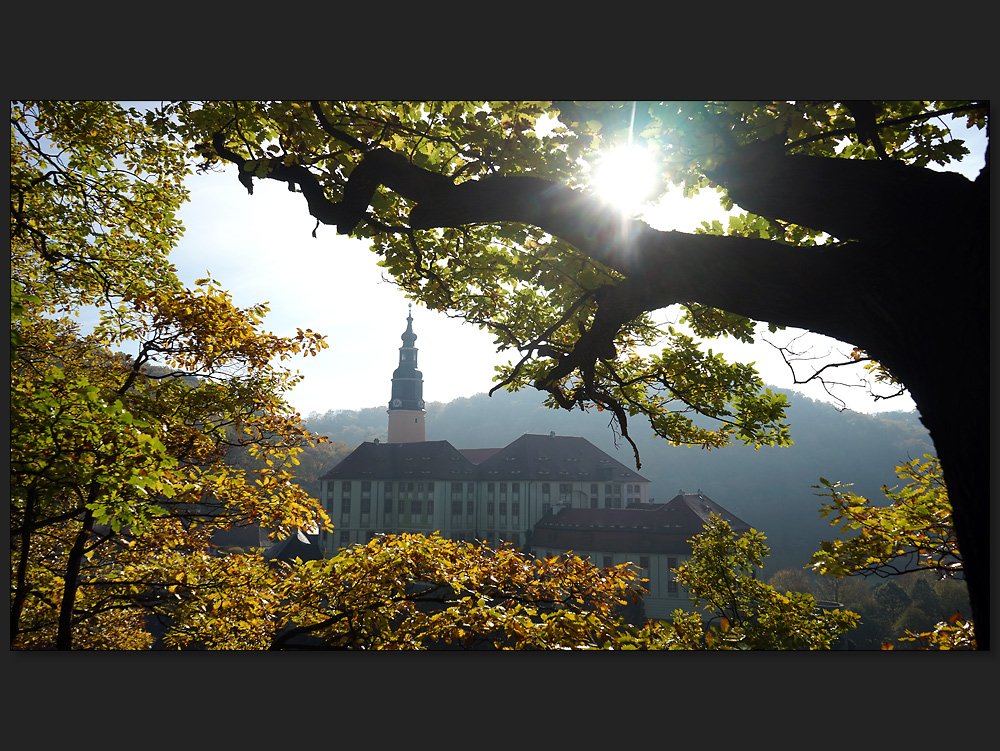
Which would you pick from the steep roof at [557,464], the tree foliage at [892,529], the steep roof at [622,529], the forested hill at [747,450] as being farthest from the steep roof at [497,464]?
the tree foliage at [892,529]

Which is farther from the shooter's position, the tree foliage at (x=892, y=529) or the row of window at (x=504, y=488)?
the row of window at (x=504, y=488)

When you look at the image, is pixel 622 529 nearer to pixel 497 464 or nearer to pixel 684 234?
pixel 497 464

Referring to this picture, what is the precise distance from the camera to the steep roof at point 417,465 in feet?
28.3

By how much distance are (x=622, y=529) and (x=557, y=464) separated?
3956mm

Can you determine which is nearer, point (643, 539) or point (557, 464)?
point (643, 539)

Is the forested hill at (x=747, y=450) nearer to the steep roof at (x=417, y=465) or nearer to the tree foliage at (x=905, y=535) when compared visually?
the steep roof at (x=417, y=465)

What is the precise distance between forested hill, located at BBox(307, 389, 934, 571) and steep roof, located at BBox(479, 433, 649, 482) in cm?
226

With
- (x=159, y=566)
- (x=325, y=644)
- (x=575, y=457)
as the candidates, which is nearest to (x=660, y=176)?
(x=325, y=644)

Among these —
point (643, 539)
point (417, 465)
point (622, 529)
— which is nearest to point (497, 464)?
point (417, 465)

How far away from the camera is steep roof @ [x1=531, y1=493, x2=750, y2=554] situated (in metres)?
9.27

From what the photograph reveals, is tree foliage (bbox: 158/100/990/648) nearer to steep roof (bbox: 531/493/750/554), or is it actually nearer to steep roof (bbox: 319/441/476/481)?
steep roof (bbox: 319/441/476/481)

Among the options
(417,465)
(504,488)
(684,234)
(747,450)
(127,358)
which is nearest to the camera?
(684,234)

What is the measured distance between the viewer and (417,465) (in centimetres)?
1241

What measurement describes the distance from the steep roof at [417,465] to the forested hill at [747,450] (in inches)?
19.6
